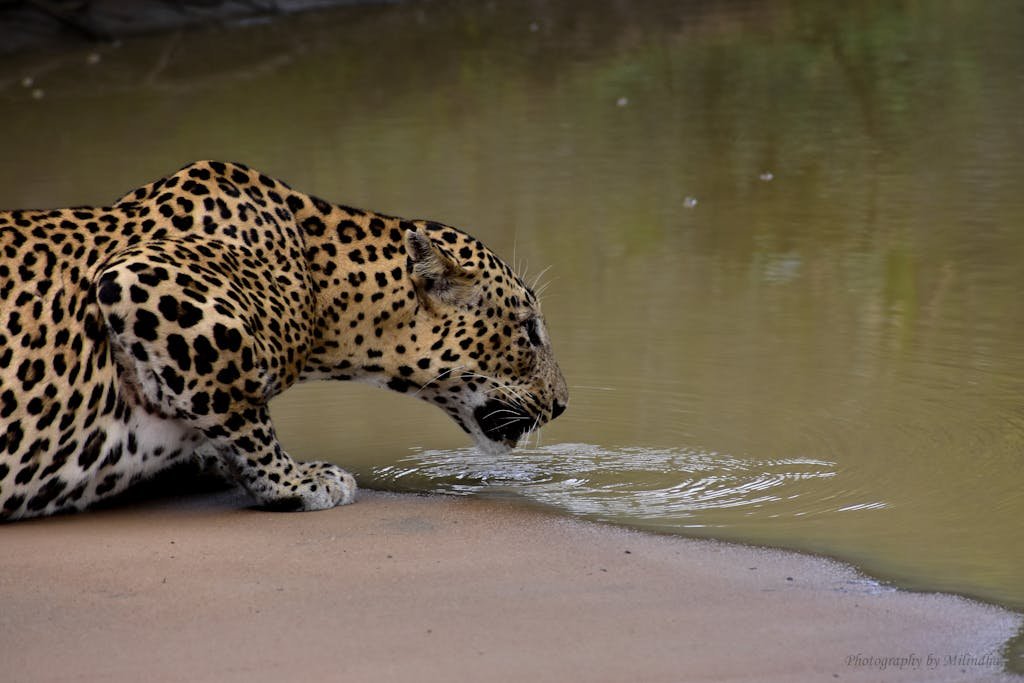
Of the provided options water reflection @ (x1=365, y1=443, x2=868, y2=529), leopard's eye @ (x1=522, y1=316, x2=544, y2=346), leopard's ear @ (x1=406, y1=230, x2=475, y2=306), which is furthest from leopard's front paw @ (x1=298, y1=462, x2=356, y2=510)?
leopard's eye @ (x1=522, y1=316, x2=544, y2=346)

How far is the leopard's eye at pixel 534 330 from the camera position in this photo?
511 cm

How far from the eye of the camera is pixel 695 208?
30.6 ft

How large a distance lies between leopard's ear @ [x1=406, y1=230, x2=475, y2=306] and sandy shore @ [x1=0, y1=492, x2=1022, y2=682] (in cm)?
65

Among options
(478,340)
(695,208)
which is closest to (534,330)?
(478,340)

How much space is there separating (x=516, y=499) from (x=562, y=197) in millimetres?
4844

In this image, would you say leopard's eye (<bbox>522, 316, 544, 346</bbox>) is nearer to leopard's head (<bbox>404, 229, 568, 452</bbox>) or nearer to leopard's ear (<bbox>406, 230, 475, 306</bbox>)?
leopard's head (<bbox>404, 229, 568, 452</bbox>)

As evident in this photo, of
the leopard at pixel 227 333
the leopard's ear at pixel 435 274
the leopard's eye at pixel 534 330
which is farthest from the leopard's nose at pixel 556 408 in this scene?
the leopard's ear at pixel 435 274

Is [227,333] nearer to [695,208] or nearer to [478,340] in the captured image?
[478,340]

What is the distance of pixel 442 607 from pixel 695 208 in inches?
221

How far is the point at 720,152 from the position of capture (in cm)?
1114

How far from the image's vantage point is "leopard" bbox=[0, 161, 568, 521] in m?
4.52

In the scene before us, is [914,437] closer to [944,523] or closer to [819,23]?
[944,523]

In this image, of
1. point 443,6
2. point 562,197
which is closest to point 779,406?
point 562,197

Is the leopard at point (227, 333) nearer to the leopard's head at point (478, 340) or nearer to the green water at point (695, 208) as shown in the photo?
the leopard's head at point (478, 340)
